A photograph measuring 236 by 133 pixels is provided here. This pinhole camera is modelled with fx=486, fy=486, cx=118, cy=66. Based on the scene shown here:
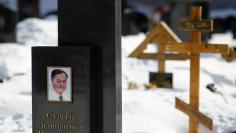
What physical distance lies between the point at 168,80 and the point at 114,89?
4.98 metres

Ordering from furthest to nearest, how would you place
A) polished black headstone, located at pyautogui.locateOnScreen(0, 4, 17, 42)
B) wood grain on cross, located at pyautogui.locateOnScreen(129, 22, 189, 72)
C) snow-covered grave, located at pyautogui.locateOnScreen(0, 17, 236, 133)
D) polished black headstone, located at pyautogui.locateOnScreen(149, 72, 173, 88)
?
polished black headstone, located at pyautogui.locateOnScreen(0, 4, 17, 42)
wood grain on cross, located at pyautogui.locateOnScreen(129, 22, 189, 72)
polished black headstone, located at pyautogui.locateOnScreen(149, 72, 173, 88)
snow-covered grave, located at pyautogui.locateOnScreen(0, 17, 236, 133)

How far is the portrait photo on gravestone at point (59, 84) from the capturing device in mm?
5062

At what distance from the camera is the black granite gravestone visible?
5.09 meters

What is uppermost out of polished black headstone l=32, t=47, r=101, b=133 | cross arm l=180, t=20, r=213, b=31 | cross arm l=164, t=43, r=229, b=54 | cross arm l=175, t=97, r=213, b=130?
cross arm l=180, t=20, r=213, b=31

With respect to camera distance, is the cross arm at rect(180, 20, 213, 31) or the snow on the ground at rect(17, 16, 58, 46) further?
the snow on the ground at rect(17, 16, 58, 46)

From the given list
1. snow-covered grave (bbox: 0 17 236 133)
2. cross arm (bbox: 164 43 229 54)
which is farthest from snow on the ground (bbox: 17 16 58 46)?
cross arm (bbox: 164 43 229 54)

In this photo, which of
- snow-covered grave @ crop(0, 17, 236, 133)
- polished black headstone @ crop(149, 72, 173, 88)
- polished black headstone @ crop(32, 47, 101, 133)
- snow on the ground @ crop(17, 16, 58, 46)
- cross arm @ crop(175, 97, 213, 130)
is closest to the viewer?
polished black headstone @ crop(32, 47, 101, 133)

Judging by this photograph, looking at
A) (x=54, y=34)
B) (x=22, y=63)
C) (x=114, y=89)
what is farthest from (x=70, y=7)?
(x=54, y=34)

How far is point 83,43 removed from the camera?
521 centimetres

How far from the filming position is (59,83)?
5.07 m

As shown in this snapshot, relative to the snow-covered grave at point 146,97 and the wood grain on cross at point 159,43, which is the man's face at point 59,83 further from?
the wood grain on cross at point 159,43

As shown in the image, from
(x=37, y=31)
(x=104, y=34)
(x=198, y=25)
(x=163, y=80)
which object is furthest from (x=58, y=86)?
(x=37, y=31)

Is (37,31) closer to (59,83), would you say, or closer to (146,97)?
(146,97)

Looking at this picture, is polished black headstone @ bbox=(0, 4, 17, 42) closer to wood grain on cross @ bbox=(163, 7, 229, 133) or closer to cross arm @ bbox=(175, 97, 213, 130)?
wood grain on cross @ bbox=(163, 7, 229, 133)
